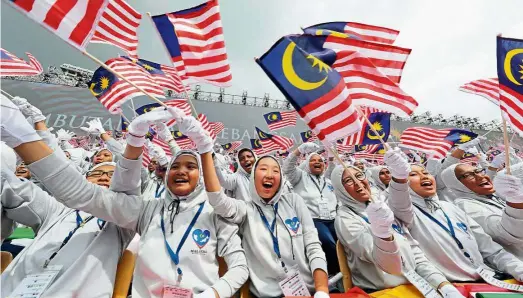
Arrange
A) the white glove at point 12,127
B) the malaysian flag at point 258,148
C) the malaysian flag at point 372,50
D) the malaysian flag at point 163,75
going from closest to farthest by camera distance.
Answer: the white glove at point 12,127 → the malaysian flag at point 372,50 → the malaysian flag at point 163,75 → the malaysian flag at point 258,148

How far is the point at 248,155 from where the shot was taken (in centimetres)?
564

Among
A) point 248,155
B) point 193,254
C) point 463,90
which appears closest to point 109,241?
point 193,254

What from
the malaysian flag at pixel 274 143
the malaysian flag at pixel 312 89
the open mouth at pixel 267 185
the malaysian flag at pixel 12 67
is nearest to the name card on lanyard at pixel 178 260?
the open mouth at pixel 267 185

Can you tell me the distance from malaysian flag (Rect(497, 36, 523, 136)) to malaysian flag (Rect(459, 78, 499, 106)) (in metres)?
1.41

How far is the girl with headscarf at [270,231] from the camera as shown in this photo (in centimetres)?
228

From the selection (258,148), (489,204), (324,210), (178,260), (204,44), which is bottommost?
(258,148)

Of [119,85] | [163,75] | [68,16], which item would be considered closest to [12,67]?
[119,85]

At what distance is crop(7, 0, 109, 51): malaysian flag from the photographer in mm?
1887

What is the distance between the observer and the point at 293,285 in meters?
2.23

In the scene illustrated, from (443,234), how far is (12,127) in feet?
12.3

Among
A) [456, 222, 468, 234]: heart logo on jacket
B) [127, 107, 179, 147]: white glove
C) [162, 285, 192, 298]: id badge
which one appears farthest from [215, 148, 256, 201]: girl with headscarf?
[456, 222, 468, 234]: heart logo on jacket

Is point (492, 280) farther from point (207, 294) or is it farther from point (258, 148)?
point (258, 148)

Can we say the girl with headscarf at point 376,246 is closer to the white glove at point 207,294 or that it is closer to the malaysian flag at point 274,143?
the white glove at point 207,294

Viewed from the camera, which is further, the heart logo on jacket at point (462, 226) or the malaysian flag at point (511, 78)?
the heart logo on jacket at point (462, 226)
